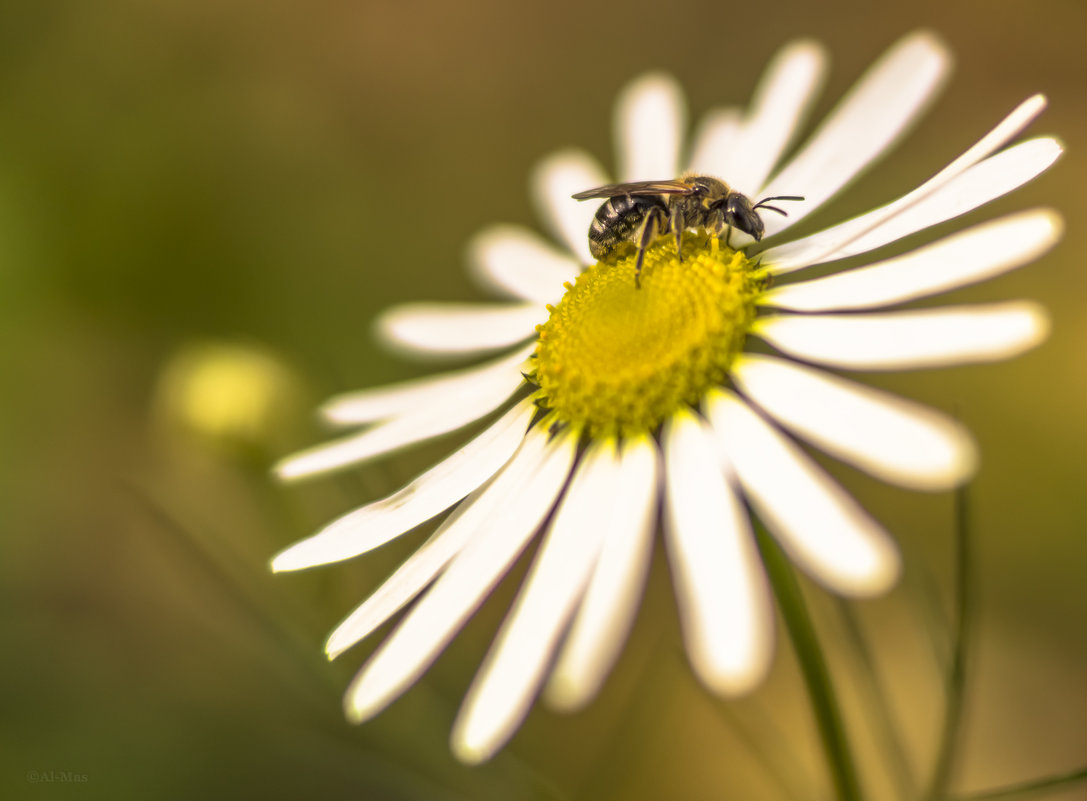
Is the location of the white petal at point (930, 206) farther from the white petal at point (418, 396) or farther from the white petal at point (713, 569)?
the white petal at point (418, 396)

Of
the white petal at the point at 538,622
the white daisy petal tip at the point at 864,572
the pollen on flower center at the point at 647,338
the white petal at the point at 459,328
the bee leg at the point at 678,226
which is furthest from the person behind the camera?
the white petal at the point at 459,328

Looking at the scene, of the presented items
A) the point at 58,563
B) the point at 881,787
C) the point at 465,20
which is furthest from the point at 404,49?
the point at 881,787

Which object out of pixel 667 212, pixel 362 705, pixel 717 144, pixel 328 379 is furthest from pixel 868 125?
pixel 328 379

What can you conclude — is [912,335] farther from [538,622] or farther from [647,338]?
[538,622]

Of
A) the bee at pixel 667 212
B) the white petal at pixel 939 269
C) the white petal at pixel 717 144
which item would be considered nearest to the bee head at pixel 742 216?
the bee at pixel 667 212

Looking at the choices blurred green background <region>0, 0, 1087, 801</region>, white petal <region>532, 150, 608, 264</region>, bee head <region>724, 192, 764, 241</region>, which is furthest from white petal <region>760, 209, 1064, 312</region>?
blurred green background <region>0, 0, 1087, 801</region>
